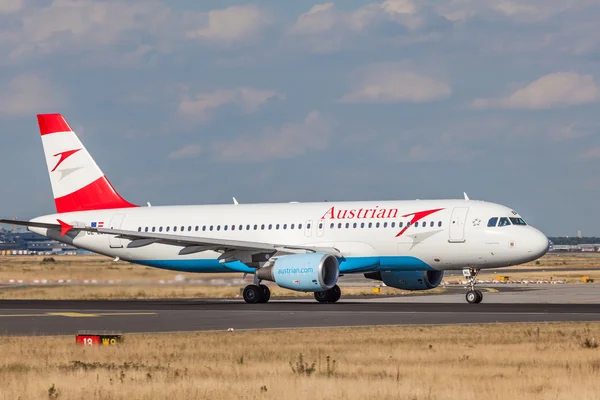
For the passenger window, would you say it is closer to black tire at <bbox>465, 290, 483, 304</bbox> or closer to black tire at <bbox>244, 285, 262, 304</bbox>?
black tire at <bbox>465, 290, 483, 304</bbox>

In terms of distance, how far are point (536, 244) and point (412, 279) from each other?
6322 mm

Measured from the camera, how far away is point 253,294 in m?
47.7

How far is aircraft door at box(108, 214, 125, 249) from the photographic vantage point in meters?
54.2

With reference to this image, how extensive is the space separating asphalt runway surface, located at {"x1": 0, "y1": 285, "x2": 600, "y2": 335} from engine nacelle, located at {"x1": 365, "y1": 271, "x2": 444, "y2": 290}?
828mm

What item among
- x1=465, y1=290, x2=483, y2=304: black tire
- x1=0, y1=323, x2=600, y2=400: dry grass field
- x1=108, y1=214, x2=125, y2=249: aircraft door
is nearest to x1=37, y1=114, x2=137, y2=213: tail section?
x1=108, y1=214, x2=125, y2=249: aircraft door

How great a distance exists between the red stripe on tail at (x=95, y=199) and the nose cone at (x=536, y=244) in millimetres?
21469

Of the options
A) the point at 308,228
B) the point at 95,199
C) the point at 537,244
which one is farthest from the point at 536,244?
the point at 95,199

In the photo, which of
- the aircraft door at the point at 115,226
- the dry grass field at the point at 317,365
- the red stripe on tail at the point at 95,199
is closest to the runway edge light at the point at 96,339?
the dry grass field at the point at 317,365

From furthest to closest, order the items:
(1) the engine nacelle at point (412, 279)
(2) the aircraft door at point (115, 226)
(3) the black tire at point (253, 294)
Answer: (2) the aircraft door at point (115, 226) < (1) the engine nacelle at point (412, 279) < (3) the black tire at point (253, 294)

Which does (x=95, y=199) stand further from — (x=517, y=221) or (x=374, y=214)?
(x=517, y=221)

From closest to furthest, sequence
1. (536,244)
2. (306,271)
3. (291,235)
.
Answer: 1. (306,271)
2. (536,244)
3. (291,235)

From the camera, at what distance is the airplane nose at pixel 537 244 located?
148 feet

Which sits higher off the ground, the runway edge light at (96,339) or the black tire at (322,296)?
the black tire at (322,296)

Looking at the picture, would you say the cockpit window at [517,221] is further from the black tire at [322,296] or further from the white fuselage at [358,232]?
the black tire at [322,296]
